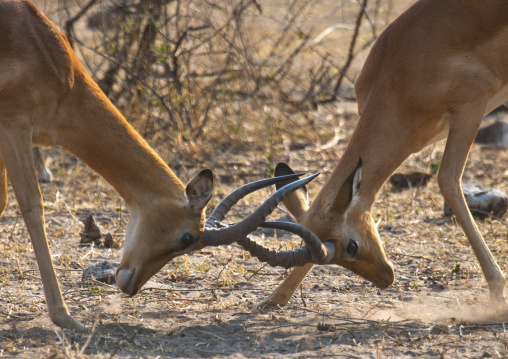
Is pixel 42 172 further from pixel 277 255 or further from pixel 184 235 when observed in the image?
pixel 277 255

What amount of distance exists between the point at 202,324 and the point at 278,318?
0.50m

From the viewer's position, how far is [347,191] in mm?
4430

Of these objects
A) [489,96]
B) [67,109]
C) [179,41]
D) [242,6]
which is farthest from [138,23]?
[489,96]

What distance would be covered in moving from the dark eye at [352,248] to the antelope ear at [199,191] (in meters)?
0.94

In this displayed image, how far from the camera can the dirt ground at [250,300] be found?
4.03m

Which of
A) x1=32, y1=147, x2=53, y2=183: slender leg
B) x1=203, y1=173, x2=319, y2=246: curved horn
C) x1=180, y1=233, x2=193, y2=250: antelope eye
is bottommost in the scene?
x1=180, y1=233, x2=193, y2=250: antelope eye

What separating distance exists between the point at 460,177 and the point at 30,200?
2.84 m

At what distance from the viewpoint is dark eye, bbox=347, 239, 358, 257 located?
451cm

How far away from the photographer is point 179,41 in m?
8.34

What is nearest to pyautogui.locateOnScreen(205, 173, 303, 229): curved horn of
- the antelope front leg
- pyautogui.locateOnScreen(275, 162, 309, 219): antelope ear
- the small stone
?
pyautogui.locateOnScreen(275, 162, 309, 219): antelope ear

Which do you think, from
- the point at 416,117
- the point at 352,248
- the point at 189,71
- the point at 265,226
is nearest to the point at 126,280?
the point at 265,226

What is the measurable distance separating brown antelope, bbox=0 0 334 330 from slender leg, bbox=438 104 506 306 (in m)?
1.10

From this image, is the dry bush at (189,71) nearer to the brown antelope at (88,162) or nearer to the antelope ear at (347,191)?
the brown antelope at (88,162)

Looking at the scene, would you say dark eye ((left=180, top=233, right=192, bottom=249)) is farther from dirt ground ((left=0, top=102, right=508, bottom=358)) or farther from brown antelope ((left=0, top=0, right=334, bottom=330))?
dirt ground ((left=0, top=102, right=508, bottom=358))
